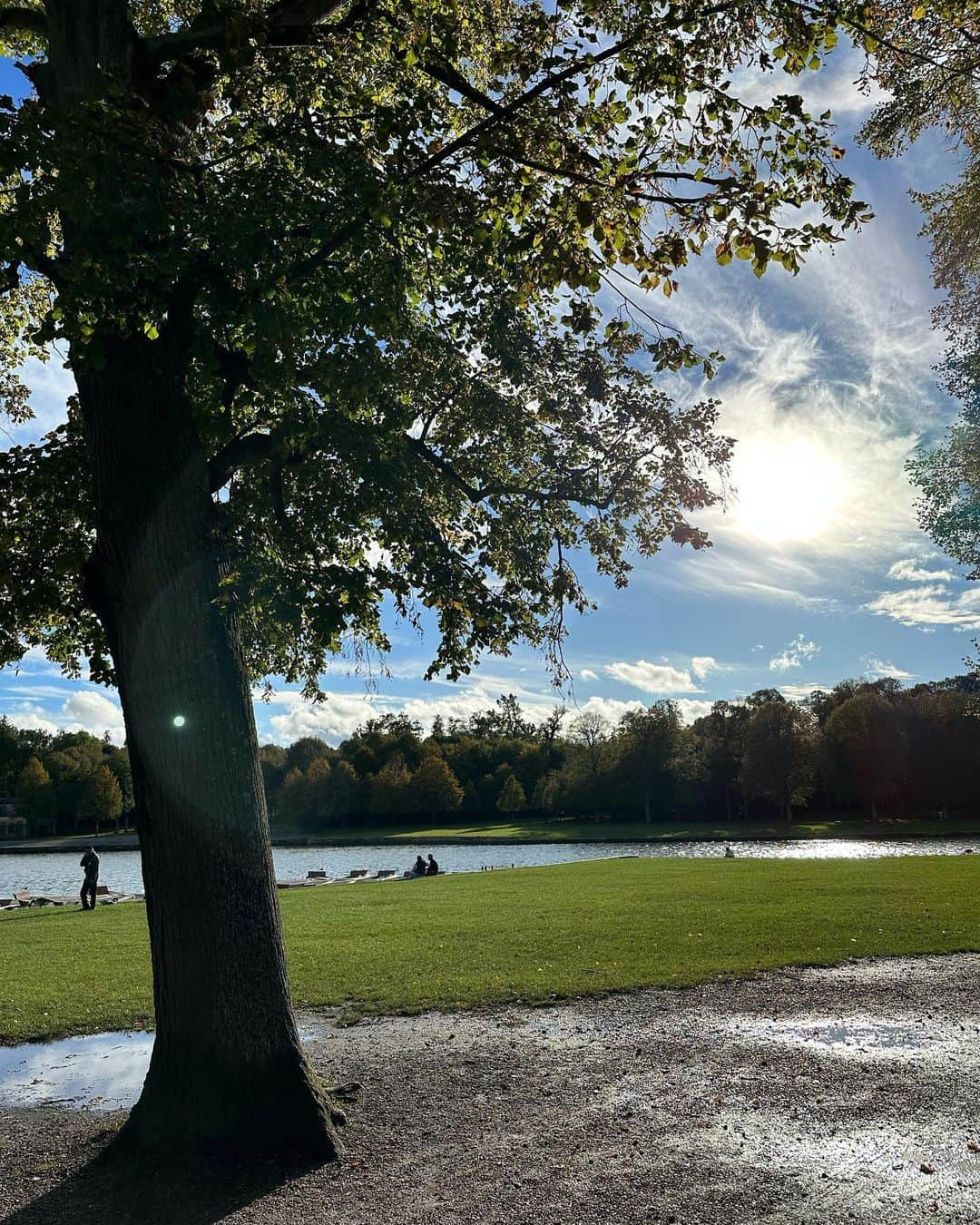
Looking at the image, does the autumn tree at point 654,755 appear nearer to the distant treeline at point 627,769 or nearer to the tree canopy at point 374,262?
the distant treeline at point 627,769

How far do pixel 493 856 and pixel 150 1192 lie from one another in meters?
56.3

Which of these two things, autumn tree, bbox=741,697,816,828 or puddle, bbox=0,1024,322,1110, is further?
autumn tree, bbox=741,697,816,828

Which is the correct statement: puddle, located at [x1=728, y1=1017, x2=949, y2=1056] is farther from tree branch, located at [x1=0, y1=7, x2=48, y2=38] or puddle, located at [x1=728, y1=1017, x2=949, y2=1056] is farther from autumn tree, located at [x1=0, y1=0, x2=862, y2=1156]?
tree branch, located at [x1=0, y1=7, x2=48, y2=38]

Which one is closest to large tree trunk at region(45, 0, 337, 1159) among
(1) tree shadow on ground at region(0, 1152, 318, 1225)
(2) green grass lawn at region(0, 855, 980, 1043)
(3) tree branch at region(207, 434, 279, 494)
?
(1) tree shadow on ground at region(0, 1152, 318, 1225)

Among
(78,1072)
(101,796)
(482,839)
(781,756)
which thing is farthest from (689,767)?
(78,1072)

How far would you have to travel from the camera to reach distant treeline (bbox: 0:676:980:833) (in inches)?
2881

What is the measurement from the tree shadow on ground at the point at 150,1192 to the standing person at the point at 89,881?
19.5m

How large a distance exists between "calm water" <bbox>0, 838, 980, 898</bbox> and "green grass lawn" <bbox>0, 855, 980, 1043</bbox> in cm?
1595

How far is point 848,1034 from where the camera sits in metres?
8.11

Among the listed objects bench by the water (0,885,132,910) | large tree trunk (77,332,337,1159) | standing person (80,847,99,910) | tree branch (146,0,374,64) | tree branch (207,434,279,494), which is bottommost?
bench by the water (0,885,132,910)

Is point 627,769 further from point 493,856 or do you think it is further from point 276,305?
point 276,305

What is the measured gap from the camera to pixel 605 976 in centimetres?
1095

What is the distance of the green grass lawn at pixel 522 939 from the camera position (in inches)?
423

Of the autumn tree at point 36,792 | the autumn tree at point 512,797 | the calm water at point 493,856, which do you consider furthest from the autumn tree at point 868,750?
the autumn tree at point 36,792
